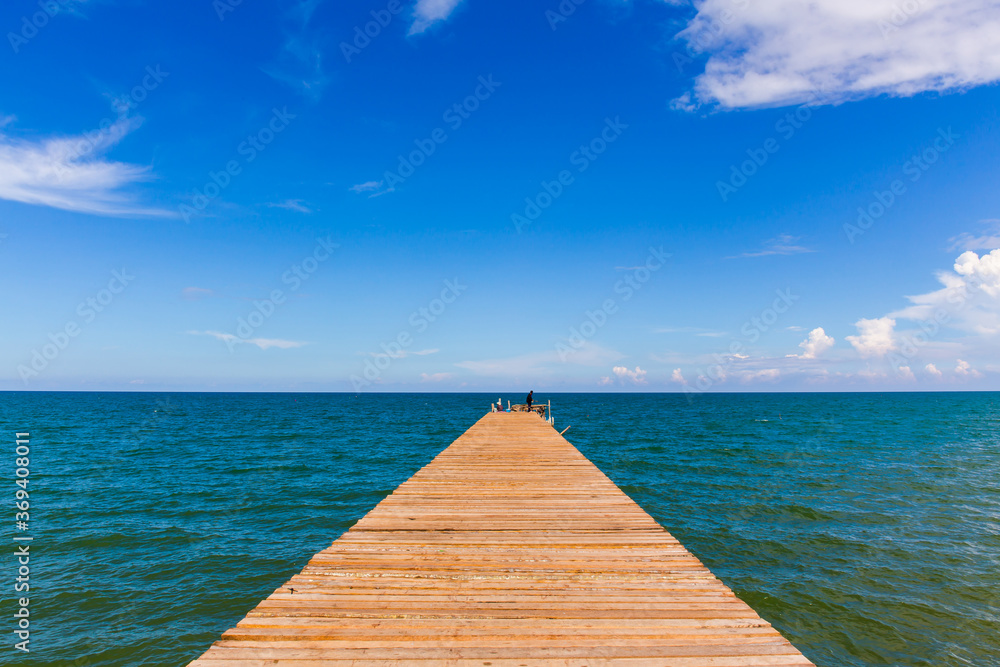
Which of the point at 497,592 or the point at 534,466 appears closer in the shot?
the point at 497,592

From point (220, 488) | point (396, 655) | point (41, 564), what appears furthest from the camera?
point (220, 488)

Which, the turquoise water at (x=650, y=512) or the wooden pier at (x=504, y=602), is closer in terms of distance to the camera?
the wooden pier at (x=504, y=602)

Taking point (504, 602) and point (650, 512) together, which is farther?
point (650, 512)

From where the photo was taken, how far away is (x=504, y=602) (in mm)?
4312

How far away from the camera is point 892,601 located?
976cm

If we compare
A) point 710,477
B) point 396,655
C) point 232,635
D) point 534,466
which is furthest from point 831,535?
point 232,635

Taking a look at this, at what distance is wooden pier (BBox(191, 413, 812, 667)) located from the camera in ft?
11.5

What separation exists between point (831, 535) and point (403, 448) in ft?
79.3

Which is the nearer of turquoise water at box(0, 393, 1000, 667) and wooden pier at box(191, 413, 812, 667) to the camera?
wooden pier at box(191, 413, 812, 667)

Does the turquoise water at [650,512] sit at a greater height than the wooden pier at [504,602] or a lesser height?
lesser

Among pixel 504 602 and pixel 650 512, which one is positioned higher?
pixel 504 602

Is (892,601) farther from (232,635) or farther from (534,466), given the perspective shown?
(232,635)

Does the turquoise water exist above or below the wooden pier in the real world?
below

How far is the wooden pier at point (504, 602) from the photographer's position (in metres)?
3.51
